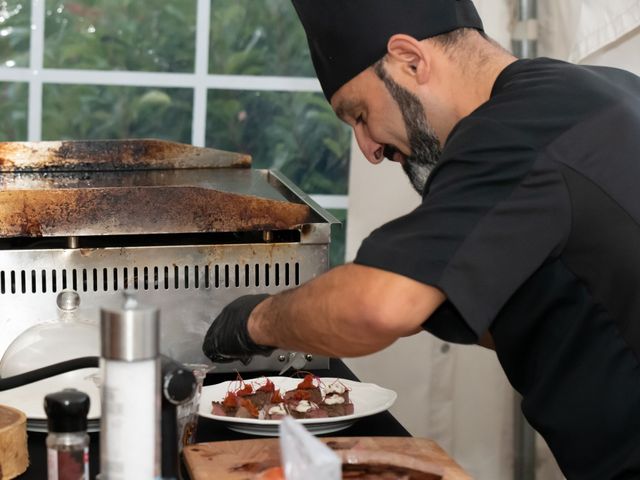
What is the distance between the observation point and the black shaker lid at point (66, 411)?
94 centimetres

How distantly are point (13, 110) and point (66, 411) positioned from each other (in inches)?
93.7

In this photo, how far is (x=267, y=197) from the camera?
1.79 m

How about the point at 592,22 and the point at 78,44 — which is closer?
the point at 592,22

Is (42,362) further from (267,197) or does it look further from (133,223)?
(267,197)

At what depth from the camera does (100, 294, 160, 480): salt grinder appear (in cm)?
85

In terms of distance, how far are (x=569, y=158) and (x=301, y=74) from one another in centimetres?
206

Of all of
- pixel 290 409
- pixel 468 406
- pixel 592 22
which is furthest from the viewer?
pixel 468 406

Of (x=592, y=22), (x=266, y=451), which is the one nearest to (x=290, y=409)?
(x=266, y=451)

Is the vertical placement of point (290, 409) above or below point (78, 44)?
below

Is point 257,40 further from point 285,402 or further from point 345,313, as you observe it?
point 345,313

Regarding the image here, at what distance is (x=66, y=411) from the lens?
0.95 metres

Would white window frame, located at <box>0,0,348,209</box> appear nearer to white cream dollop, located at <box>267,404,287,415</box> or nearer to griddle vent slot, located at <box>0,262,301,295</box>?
griddle vent slot, located at <box>0,262,301,295</box>

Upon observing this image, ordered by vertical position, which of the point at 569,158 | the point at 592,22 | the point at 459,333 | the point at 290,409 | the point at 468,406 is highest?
the point at 592,22

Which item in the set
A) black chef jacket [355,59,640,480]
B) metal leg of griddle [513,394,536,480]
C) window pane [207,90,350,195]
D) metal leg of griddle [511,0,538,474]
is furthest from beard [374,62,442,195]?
window pane [207,90,350,195]
